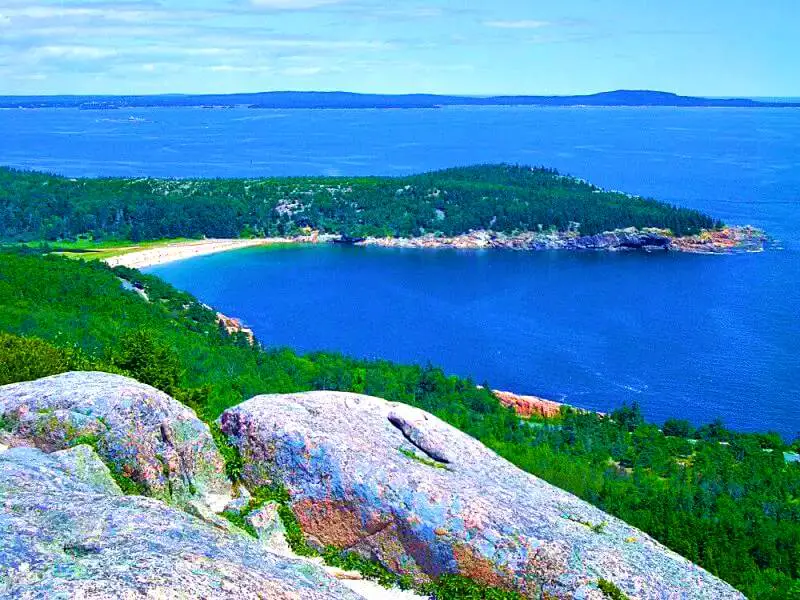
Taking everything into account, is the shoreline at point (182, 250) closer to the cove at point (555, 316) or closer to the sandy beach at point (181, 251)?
the sandy beach at point (181, 251)

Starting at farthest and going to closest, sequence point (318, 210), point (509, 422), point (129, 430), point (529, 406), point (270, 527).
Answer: point (318, 210) < point (529, 406) < point (509, 422) < point (270, 527) < point (129, 430)

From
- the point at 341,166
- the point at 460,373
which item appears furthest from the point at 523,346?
the point at 341,166

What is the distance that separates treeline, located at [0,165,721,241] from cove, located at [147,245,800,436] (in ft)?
25.4

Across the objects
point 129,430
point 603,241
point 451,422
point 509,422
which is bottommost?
point 603,241

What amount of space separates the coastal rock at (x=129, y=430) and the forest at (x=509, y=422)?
284cm

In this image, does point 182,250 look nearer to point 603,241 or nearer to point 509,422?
point 603,241

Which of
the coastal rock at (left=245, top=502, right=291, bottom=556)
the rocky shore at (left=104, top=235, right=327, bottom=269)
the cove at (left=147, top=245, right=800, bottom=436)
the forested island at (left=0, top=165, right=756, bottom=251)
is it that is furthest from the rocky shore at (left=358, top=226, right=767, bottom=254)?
the coastal rock at (left=245, top=502, right=291, bottom=556)

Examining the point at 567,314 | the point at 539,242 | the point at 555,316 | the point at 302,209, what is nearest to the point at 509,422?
the point at 555,316

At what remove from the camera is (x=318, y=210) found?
122 meters

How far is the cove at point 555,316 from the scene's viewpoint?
58.4m

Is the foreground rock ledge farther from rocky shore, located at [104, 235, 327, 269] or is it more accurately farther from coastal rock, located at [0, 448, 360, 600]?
rocky shore, located at [104, 235, 327, 269]

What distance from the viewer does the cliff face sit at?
1505cm

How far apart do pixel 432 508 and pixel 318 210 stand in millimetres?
105800

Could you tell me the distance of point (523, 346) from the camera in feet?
221
